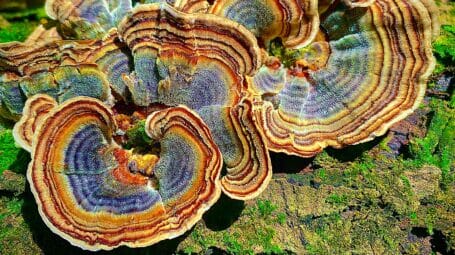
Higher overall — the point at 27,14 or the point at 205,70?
the point at 205,70

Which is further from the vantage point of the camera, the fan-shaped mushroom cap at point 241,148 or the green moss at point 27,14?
the green moss at point 27,14

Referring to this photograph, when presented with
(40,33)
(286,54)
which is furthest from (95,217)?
(40,33)

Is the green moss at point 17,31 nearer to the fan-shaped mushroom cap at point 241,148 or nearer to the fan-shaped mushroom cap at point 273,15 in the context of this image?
the fan-shaped mushroom cap at point 273,15

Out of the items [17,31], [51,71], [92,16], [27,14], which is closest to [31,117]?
[51,71]

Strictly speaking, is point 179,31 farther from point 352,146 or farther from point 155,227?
point 352,146

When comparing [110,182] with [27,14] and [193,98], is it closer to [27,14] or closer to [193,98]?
[193,98]

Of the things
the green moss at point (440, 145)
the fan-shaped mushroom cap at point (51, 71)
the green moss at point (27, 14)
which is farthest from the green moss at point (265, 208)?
the green moss at point (27, 14)
